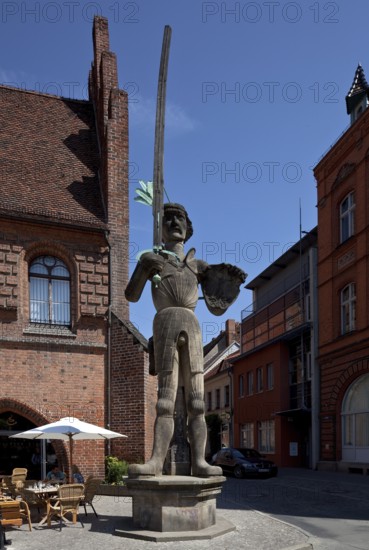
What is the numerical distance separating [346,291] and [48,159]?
15.4 meters

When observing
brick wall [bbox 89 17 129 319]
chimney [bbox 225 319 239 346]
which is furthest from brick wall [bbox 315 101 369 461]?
chimney [bbox 225 319 239 346]

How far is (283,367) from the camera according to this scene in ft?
121

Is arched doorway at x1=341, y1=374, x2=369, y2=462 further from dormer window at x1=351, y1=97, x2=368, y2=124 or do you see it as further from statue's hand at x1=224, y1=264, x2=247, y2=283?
statue's hand at x1=224, y1=264, x2=247, y2=283

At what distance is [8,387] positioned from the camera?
17.7 meters

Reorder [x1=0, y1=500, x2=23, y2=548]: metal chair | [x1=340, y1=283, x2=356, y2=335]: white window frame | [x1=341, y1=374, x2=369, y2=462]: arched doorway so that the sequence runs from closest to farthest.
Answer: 1. [x1=0, y1=500, x2=23, y2=548]: metal chair
2. [x1=341, y1=374, x2=369, y2=462]: arched doorway
3. [x1=340, y1=283, x2=356, y2=335]: white window frame

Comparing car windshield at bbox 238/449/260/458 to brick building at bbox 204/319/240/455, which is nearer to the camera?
car windshield at bbox 238/449/260/458

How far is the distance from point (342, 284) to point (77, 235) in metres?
15.0

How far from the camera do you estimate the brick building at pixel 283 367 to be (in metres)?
33.9

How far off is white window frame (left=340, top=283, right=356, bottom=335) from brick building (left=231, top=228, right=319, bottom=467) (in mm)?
2813

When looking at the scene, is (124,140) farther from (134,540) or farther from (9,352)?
(134,540)

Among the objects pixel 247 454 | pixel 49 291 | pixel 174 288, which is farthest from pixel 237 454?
pixel 174 288

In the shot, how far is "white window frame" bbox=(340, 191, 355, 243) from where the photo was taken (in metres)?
30.2

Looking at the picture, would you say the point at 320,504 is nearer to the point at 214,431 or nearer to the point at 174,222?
the point at 174,222

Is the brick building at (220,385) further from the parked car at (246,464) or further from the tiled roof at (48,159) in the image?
the tiled roof at (48,159)
